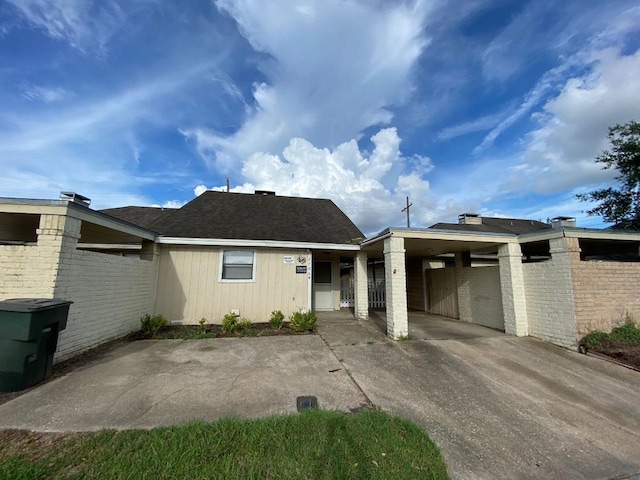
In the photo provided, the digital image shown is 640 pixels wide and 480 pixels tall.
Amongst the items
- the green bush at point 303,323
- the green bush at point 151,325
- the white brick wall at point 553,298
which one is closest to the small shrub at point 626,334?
the white brick wall at point 553,298

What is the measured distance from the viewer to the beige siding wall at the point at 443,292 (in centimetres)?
1003

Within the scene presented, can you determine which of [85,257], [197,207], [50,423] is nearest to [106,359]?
[85,257]

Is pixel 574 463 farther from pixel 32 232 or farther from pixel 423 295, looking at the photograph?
pixel 32 232

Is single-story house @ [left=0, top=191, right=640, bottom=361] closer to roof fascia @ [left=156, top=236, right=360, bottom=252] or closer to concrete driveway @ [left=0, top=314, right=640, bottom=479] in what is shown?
roof fascia @ [left=156, top=236, right=360, bottom=252]

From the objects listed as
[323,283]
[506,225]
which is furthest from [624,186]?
[323,283]

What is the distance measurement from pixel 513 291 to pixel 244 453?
756 centimetres

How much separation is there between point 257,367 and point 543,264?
7203 mm

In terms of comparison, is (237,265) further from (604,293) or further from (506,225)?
(506,225)

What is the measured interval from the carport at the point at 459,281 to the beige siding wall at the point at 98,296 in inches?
247

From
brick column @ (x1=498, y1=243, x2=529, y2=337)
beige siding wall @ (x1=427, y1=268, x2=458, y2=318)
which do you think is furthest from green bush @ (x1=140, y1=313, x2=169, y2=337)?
beige siding wall @ (x1=427, y1=268, x2=458, y2=318)

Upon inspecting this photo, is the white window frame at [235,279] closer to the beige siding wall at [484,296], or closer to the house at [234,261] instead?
the house at [234,261]

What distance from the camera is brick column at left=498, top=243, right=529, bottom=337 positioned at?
279 inches

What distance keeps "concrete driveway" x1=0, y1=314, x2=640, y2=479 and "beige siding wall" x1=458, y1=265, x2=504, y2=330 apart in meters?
1.89

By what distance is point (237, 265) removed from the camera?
27.4ft
